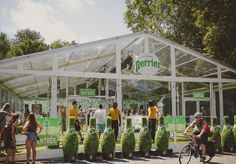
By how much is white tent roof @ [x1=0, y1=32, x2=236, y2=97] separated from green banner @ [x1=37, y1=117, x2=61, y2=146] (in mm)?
3496

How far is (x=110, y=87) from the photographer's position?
63.3 feet

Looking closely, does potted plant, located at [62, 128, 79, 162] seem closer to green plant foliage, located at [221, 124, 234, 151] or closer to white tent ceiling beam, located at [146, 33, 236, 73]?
green plant foliage, located at [221, 124, 234, 151]

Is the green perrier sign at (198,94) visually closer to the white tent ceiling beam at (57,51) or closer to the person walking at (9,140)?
the white tent ceiling beam at (57,51)

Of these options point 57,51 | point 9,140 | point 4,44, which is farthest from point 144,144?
point 4,44

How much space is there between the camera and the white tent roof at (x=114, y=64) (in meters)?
16.7

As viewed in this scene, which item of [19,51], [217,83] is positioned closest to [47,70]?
[217,83]

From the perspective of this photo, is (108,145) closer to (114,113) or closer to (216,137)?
(114,113)

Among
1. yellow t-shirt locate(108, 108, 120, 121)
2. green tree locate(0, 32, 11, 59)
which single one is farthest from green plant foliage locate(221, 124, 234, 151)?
green tree locate(0, 32, 11, 59)

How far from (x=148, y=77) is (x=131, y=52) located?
1.50 meters

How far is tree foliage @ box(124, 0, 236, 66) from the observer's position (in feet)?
76.7

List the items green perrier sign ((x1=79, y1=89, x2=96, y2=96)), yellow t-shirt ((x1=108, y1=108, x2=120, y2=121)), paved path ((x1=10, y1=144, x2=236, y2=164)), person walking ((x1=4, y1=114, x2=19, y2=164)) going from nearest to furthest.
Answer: person walking ((x1=4, y1=114, x2=19, y2=164)), paved path ((x1=10, y1=144, x2=236, y2=164)), yellow t-shirt ((x1=108, y1=108, x2=120, y2=121)), green perrier sign ((x1=79, y1=89, x2=96, y2=96))

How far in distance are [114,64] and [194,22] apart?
1367 cm

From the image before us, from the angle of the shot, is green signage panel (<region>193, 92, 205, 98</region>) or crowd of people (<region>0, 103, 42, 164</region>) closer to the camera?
crowd of people (<region>0, 103, 42, 164</region>)

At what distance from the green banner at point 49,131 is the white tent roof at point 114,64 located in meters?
3.50
